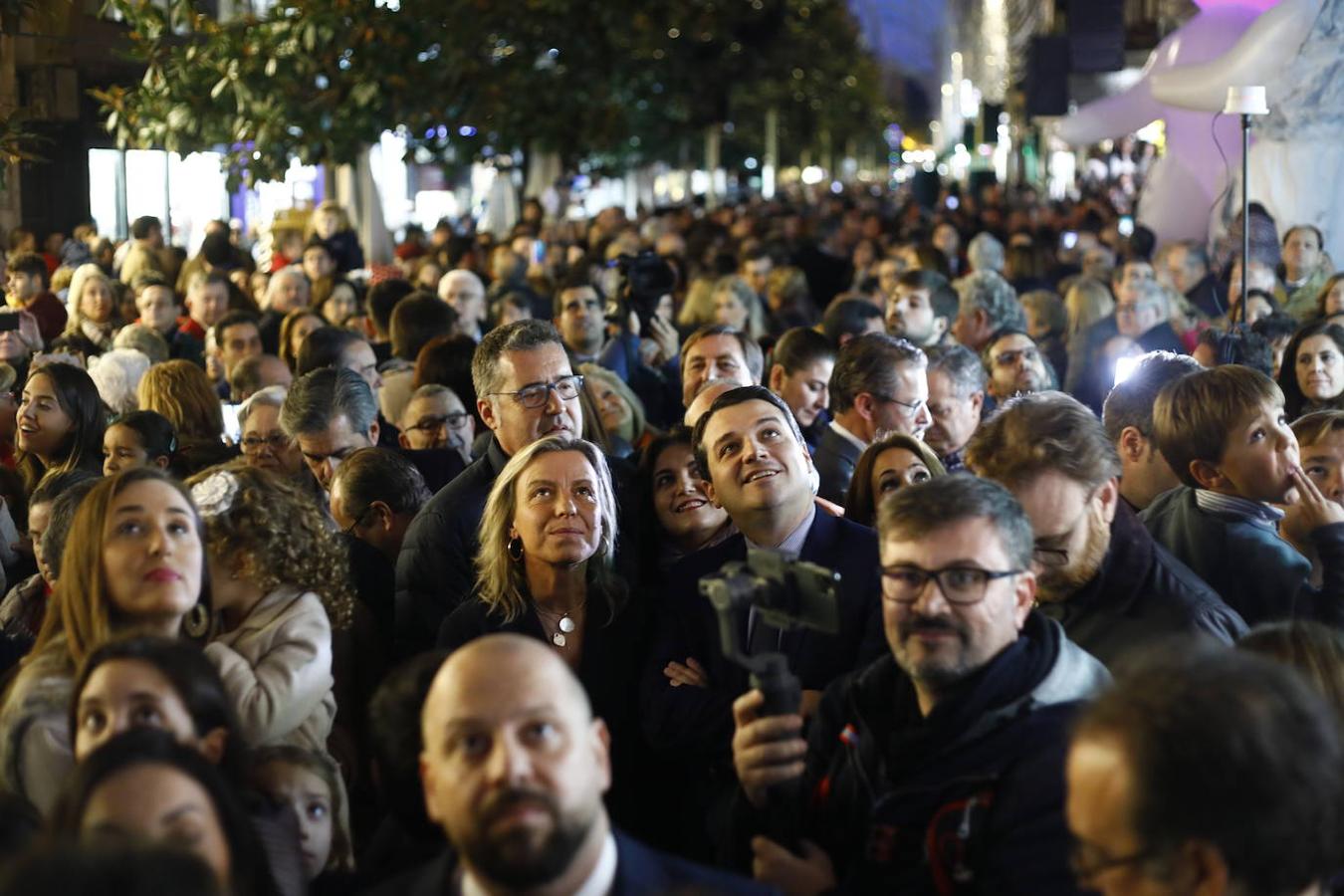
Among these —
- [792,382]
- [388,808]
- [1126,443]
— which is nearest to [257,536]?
[388,808]

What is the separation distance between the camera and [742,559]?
5.32 m

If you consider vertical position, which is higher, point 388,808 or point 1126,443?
point 1126,443

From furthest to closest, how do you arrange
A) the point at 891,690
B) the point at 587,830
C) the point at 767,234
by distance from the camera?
the point at 767,234, the point at 891,690, the point at 587,830

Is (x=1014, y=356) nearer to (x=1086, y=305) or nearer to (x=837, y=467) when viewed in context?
(x=837, y=467)

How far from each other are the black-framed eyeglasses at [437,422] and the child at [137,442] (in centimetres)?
98

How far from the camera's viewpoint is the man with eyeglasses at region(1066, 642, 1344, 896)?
2971 millimetres

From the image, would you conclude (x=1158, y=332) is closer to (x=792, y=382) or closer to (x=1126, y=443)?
(x=792, y=382)

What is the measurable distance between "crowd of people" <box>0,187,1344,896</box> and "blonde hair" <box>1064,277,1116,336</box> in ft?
9.44

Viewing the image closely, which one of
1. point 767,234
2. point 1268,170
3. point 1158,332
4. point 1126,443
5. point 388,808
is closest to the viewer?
point 388,808

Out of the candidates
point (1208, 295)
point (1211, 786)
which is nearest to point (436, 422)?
point (1211, 786)

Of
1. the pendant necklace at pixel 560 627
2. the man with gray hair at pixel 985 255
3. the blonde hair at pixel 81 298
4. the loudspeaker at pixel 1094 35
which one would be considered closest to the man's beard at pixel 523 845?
the pendant necklace at pixel 560 627

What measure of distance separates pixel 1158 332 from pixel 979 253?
5663mm

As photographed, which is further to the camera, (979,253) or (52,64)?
(979,253)

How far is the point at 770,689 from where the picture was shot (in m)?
3.75
